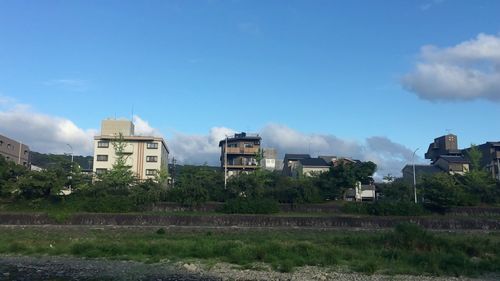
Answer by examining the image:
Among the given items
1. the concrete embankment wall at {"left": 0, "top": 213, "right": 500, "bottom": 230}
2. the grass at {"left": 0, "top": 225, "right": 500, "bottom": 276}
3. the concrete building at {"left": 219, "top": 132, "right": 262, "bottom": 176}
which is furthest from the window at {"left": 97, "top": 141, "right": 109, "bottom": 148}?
the grass at {"left": 0, "top": 225, "right": 500, "bottom": 276}

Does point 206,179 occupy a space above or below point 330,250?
above

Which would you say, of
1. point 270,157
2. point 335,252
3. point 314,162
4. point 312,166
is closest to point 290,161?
point 270,157

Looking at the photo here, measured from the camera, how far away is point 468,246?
1099 inches

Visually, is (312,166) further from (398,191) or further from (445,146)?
(445,146)

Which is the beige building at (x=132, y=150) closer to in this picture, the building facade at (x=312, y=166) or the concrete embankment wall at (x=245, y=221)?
the building facade at (x=312, y=166)

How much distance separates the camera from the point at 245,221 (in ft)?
151

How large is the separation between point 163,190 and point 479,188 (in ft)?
141

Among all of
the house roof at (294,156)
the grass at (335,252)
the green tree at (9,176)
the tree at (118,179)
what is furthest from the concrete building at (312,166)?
the grass at (335,252)

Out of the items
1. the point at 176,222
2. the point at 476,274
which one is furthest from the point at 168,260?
the point at 176,222

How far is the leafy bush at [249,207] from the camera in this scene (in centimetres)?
5231

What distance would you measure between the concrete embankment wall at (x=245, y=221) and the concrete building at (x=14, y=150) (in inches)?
1731

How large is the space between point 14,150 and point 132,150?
90.0 ft

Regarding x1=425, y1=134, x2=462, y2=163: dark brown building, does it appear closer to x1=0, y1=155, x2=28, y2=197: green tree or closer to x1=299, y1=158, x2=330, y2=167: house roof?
x1=299, y1=158, x2=330, y2=167: house roof

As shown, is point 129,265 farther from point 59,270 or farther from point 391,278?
point 391,278
